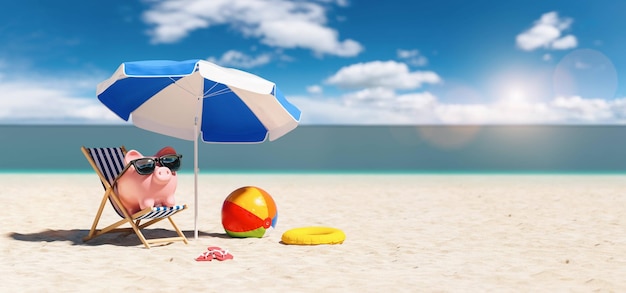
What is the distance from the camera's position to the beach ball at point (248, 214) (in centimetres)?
595

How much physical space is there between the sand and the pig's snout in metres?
0.66

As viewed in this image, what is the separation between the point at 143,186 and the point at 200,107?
133cm

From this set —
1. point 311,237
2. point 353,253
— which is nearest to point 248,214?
point 311,237

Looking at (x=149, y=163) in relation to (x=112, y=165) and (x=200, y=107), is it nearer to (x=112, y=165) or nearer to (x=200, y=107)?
(x=112, y=165)

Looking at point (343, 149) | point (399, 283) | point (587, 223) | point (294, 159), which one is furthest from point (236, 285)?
point (343, 149)

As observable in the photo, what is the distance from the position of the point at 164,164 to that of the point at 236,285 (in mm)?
1938

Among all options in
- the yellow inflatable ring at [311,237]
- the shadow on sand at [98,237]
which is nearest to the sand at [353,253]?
the shadow on sand at [98,237]

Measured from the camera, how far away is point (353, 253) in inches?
208

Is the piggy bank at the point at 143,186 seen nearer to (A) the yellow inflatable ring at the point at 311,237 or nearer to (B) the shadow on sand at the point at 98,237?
(B) the shadow on sand at the point at 98,237

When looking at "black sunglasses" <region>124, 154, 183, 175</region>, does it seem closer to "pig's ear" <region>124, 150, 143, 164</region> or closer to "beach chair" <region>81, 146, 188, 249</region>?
"pig's ear" <region>124, 150, 143, 164</region>

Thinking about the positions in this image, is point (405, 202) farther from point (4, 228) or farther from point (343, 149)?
point (343, 149)

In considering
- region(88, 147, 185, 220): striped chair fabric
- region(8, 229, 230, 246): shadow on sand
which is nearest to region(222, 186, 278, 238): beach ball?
region(8, 229, 230, 246): shadow on sand

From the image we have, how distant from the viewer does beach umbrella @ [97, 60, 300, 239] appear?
19.3ft

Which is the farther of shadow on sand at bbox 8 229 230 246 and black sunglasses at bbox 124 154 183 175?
shadow on sand at bbox 8 229 230 246
